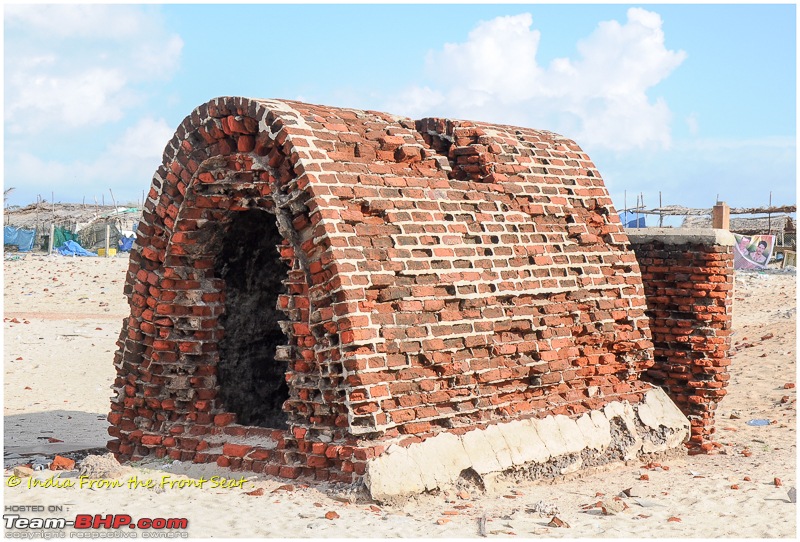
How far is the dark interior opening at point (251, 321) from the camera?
7965 millimetres

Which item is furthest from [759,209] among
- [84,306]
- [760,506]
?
[760,506]

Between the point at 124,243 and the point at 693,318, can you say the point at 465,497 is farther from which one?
the point at 124,243

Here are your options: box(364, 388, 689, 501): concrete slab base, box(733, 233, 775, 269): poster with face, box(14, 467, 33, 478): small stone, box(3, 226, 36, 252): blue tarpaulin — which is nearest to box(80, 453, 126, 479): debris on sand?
box(14, 467, 33, 478): small stone

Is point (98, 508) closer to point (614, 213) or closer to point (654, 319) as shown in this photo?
point (614, 213)

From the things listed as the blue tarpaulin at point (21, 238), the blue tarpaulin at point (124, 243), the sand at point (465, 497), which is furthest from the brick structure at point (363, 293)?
the blue tarpaulin at point (21, 238)

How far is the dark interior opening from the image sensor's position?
314 inches

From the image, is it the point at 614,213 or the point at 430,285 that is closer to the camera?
the point at 430,285

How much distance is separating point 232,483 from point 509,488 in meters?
2.04

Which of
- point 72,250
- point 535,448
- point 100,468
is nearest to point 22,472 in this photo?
point 100,468

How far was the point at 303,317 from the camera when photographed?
6586 millimetres

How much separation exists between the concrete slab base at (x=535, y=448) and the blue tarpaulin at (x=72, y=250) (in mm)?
26261

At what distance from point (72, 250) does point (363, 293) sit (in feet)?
90.5

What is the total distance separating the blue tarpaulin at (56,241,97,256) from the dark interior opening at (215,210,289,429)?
24750 mm

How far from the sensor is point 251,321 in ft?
27.0
